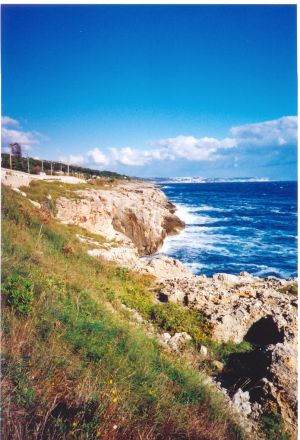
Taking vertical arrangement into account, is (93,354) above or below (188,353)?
above

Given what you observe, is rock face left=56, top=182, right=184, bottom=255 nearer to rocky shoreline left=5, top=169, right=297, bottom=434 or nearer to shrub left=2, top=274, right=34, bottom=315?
rocky shoreline left=5, top=169, right=297, bottom=434

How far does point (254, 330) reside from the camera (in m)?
9.15

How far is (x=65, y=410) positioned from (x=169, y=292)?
319 inches

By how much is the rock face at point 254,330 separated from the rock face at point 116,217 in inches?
457

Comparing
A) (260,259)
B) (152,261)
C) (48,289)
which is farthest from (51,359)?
(260,259)

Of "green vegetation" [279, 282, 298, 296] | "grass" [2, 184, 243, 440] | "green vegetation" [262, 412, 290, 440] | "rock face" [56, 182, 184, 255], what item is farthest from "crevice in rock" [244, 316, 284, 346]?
"rock face" [56, 182, 184, 255]

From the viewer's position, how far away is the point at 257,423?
5.09 m

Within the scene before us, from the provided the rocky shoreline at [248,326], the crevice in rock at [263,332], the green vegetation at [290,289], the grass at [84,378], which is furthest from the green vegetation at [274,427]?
the green vegetation at [290,289]

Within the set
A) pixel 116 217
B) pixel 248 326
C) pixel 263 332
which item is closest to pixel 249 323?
pixel 248 326

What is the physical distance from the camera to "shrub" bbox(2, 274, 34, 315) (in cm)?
459

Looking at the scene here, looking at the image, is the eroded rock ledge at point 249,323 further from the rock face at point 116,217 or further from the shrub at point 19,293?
the shrub at point 19,293

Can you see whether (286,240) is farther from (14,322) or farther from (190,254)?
(14,322)

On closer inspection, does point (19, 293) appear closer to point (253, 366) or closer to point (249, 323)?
point (253, 366)

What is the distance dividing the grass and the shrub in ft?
0.21
